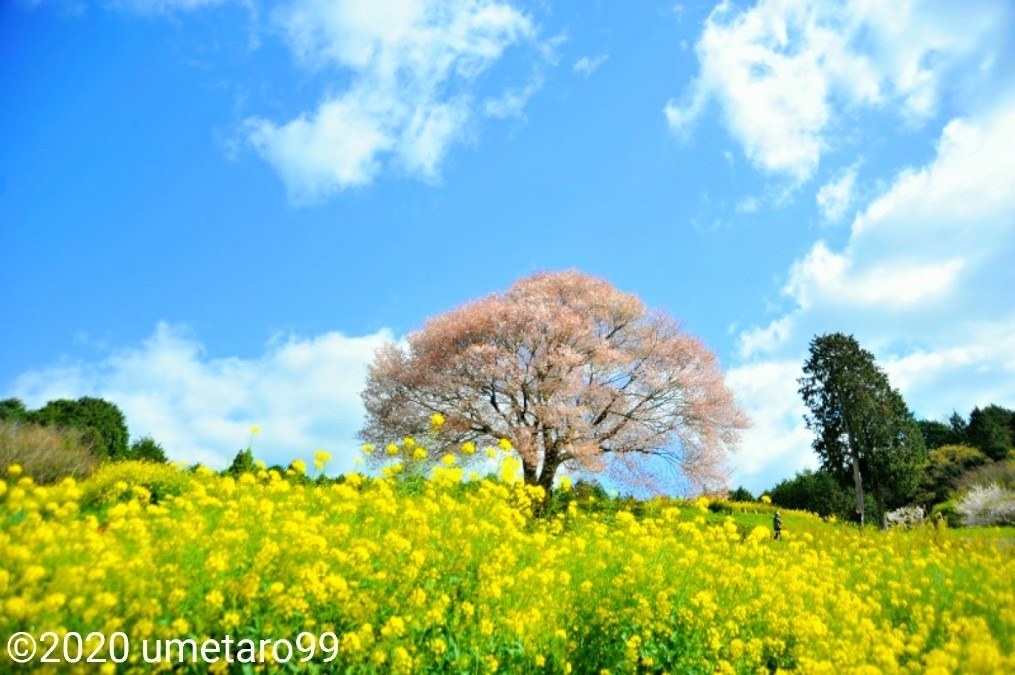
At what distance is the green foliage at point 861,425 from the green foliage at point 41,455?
1243 inches

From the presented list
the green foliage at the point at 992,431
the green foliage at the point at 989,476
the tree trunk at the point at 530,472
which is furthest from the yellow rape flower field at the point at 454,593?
the green foliage at the point at 992,431

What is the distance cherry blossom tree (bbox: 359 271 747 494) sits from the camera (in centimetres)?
Result: 1992

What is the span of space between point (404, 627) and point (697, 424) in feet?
60.2

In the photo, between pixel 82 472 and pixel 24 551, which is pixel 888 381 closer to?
pixel 82 472

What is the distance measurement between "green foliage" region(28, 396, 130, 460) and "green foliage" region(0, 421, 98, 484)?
5.71 meters

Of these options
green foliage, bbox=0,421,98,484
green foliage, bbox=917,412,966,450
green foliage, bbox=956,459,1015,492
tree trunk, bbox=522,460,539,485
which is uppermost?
green foliage, bbox=917,412,966,450

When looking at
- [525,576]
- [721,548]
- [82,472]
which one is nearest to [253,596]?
[525,576]

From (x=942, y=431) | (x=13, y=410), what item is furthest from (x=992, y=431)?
(x=13, y=410)

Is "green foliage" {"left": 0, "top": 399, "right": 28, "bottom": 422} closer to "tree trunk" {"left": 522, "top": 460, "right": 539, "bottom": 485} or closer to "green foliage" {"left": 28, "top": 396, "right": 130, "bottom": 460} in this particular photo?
"green foliage" {"left": 28, "top": 396, "right": 130, "bottom": 460}

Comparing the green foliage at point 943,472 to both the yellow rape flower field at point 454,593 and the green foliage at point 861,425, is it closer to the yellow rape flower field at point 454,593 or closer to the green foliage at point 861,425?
the green foliage at point 861,425

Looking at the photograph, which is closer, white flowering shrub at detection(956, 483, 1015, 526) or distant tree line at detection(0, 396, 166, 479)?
distant tree line at detection(0, 396, 166, 479)

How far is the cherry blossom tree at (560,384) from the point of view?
19922 millimetres

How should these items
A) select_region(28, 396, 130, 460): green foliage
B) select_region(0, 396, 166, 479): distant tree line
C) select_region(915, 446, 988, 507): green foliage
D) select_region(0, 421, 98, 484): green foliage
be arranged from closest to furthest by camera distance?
select_region(0, 421, 98, 484): green foliage → select_region(0, 396, 166, 479): distant tree line → select_region(28, 396, 130, 460): green foliage → select_region(915, 446, 988, 507): green foliage

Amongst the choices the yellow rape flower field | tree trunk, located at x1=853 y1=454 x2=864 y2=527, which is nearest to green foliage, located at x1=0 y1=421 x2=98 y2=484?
the yellow rape flower field
